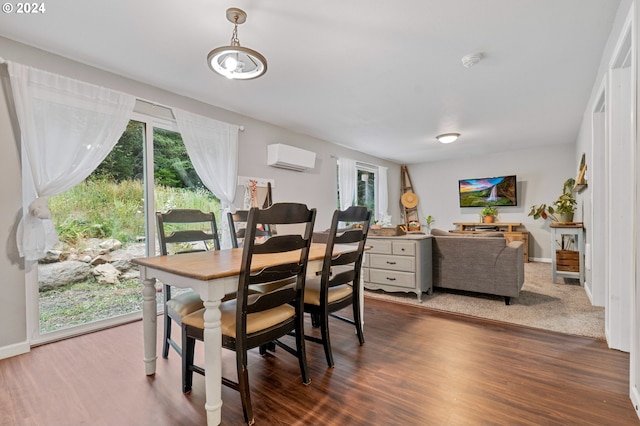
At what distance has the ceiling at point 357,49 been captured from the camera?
2004 millimetres

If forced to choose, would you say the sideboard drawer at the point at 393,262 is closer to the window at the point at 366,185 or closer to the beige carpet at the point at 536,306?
the beige carpet at the point at 536,306

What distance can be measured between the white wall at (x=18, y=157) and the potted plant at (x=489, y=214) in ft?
14.0

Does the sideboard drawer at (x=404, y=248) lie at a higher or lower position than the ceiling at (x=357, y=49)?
lower

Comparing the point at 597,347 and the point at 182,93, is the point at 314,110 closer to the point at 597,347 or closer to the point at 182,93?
the point at 182,93

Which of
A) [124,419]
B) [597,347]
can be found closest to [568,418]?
[597,347]

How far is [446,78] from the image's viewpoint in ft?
9.90

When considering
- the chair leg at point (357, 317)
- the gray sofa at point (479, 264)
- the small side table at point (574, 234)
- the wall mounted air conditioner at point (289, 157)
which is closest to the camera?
the chair leg at point (357, 317)

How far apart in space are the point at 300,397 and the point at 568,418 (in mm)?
1373

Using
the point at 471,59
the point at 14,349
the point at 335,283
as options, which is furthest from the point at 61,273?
the point at 471,59

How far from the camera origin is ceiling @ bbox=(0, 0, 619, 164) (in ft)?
6.57

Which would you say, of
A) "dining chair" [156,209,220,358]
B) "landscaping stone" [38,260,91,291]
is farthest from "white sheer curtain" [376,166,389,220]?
"landscaping stone" [38,260,91,291]

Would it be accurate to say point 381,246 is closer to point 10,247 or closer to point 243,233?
point 243,233

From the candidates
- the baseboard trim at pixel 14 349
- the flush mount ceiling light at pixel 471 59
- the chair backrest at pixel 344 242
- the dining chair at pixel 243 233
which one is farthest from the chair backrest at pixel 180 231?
the flush mount ceiling light at pixel 471 59

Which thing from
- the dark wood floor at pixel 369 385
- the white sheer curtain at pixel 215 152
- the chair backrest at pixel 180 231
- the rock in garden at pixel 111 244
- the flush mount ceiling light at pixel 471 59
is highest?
the flush mount ceiling light at pixel 471 59
